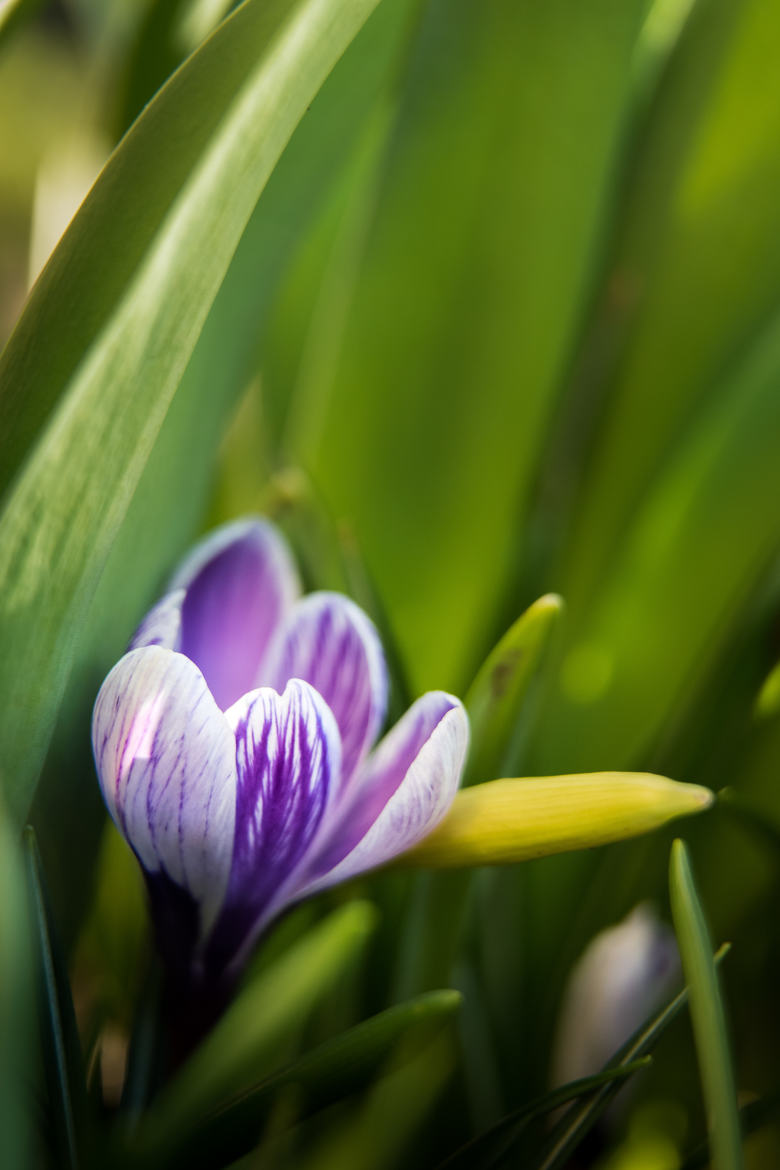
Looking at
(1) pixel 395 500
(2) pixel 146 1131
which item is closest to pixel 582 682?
(1) pixel 395 500

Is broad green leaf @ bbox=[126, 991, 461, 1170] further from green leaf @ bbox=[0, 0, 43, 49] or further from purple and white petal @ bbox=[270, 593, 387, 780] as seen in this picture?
green leaf @ bbox=[0, 0, 43, 49]

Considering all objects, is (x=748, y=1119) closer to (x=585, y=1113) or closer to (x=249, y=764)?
(x=585, y=1113)

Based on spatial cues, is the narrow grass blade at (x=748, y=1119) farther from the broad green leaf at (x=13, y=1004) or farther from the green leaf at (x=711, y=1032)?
the broad green leaf at (x=13, y=1004)

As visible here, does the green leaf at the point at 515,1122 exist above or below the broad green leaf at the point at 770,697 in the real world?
below

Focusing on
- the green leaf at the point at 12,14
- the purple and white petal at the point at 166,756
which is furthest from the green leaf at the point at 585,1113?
the green leaf at the point at 12,14

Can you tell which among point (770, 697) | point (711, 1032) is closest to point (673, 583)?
point (770, 697)

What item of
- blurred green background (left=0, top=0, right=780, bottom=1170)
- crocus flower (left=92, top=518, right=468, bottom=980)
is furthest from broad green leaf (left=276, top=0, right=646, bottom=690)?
crocus flower (left=92, top=518, right=468, bottom=980)
